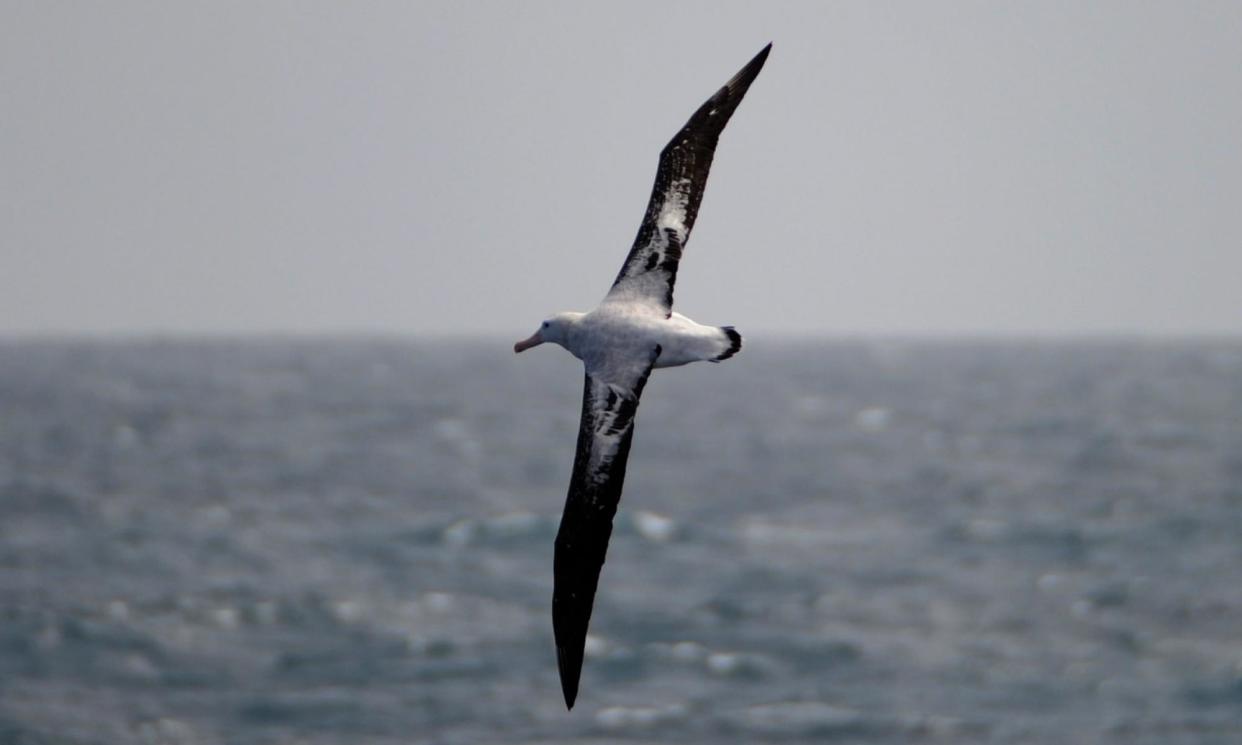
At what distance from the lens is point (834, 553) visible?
126ft

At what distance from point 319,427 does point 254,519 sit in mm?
31459

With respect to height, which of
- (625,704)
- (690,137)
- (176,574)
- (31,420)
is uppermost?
(31,420)

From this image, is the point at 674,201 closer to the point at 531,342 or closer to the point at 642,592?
the point at 531,342

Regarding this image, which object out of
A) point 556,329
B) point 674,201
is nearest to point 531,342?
point 556,329

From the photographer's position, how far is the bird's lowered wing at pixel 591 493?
11.0 meters

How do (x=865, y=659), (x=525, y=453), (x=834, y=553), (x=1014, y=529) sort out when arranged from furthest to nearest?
(x=525, y=453) < (x=1014, y=529) < (x=834, y=553) < (x=865, y=659)

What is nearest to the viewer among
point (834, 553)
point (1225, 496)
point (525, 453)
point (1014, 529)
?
point (834, 553)

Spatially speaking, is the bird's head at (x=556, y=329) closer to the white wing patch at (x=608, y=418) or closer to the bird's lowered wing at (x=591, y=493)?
the bird's lowered wing at (x=591, y=493)

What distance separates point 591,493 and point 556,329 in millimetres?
1193

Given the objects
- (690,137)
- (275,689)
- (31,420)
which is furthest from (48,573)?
(31,420)

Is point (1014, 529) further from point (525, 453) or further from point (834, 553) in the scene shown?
point (525, 453)

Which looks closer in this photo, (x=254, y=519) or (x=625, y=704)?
(x=625, y=704)

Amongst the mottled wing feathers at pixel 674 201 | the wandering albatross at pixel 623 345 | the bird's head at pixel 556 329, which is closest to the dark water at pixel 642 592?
the wandering albatross at pixel 623 345

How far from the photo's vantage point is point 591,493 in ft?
36.9
